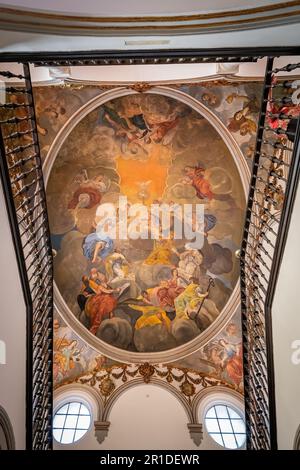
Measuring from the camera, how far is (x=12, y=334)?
5934 mm

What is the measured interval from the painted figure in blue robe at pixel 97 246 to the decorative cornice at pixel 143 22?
9608 millimetres

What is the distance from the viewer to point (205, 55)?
5184 mm

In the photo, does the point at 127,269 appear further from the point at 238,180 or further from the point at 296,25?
the point at 296,25

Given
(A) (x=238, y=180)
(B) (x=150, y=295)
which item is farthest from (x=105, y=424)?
(A) (x=238, y=180)

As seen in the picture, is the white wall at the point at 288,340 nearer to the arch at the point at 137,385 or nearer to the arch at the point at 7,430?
the arch at the point at 7,430

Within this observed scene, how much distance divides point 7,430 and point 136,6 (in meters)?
5.60

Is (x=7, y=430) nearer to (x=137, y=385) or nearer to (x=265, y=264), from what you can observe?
(x=265, y=264)

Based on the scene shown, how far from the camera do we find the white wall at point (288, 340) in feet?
18.4

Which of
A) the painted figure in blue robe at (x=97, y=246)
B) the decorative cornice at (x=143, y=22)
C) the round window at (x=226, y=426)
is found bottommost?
the round window at (x=226, y=426)

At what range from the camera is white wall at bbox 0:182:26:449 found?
18.4 feet

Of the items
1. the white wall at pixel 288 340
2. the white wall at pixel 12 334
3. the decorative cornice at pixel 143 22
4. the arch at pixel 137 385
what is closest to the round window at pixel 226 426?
the arch at pixel 137 385

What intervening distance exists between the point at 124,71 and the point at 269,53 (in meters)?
5.16

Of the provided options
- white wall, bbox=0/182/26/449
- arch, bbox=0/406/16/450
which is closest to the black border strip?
white wall, bbox=0/182/26/449

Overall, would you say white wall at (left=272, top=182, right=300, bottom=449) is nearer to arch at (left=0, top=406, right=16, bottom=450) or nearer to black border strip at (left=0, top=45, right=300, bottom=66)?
black border strip at (left=0, top=45, right=300, bottom=66)
